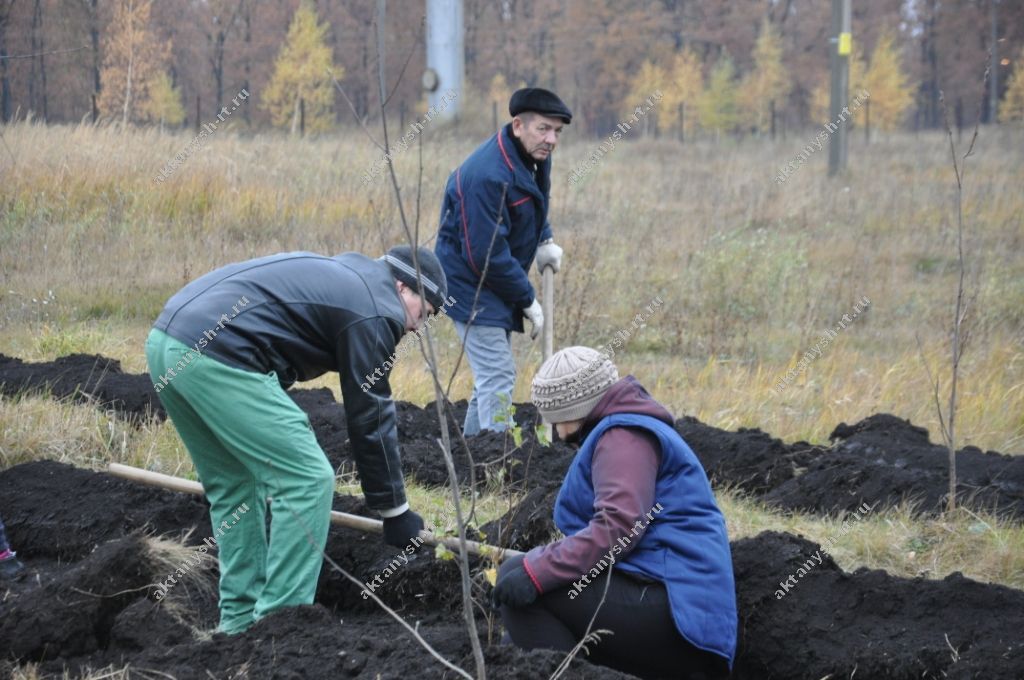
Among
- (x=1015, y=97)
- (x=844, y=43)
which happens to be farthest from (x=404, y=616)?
(x=1015, y=97)

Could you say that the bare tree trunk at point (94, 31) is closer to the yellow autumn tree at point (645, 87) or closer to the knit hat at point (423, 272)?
the knit hat at point (423, 272)

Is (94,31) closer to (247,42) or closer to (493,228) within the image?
(247,42)

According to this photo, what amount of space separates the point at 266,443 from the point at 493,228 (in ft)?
7.54

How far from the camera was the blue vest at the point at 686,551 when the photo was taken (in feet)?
10.3

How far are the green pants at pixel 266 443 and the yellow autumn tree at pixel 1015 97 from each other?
2862 centimetres

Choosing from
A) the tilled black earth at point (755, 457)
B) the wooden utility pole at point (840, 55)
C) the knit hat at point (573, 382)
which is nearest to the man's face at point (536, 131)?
the tilled black earth at point (755, 457)

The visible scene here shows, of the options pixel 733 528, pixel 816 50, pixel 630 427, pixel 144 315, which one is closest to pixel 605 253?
pixel 144 315

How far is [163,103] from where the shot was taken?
19.5 m

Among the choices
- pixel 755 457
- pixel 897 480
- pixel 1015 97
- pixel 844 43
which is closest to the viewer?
pixel 897 480

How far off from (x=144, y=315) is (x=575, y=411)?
7.04 m

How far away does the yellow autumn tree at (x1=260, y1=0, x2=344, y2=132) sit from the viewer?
2611cm

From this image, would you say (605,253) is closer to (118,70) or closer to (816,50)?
(118,70)

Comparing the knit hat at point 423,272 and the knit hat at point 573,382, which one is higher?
the knit hat at point 423,272

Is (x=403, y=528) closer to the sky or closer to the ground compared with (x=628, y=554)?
closer to the ground
